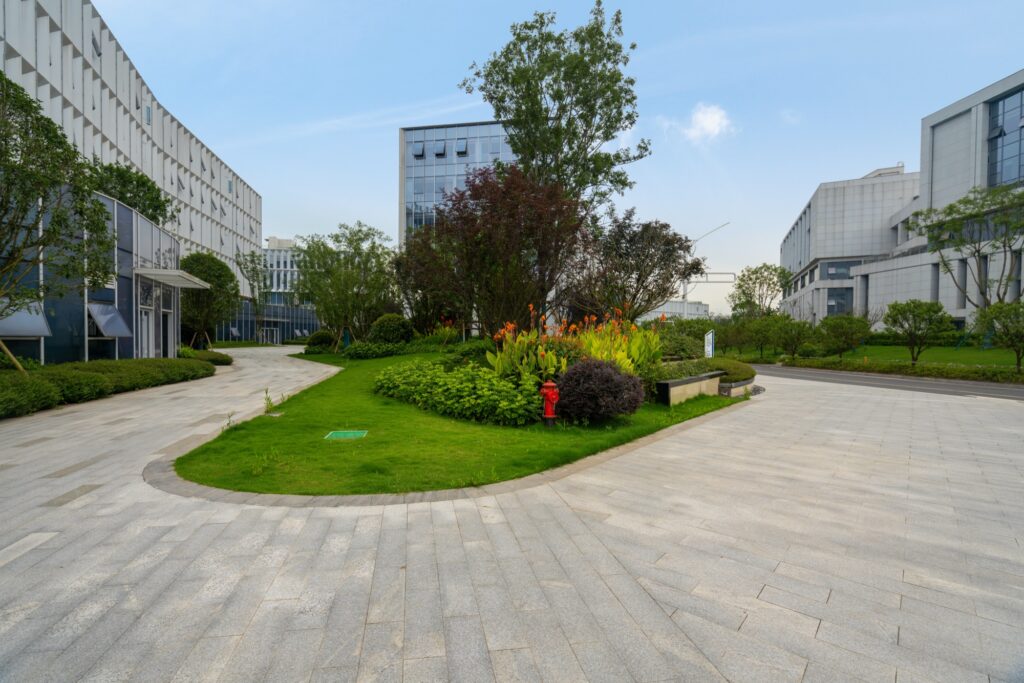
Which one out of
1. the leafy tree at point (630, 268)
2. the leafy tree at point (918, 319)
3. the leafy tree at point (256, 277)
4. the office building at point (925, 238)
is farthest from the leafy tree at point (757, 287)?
the leafy tree at point (256, 277)

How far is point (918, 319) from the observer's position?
Answer: 26.8 meters

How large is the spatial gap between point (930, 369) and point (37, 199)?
3567cm

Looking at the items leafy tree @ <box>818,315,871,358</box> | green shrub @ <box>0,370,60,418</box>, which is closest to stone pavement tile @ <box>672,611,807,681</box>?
green shrub @ <box>0,370,60,418</box>

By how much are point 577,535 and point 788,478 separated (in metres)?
3.31

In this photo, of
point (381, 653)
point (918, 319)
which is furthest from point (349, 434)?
point (918, 319)

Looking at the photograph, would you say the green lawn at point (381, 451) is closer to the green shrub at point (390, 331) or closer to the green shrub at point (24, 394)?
the green shrub at point (24, 394)

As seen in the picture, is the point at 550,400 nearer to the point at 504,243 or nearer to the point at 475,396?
the point at 475,396

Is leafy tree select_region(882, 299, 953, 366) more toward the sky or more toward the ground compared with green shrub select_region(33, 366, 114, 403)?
more toward the sky

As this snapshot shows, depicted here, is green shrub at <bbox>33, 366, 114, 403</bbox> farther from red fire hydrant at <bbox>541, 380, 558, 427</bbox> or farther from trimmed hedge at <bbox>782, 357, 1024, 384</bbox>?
trimmed hedge at <bbox>782, 357, 1024, 384</bbox>

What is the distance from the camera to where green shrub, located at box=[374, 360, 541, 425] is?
29.1 ft

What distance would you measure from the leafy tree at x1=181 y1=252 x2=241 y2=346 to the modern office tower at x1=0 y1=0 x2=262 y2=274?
25.3 ft

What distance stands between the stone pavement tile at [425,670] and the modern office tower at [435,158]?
162 feet

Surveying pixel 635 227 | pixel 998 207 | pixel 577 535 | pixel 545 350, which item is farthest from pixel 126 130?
pixel 998 207

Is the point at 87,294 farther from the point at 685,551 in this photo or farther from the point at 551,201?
the point at 685,551
